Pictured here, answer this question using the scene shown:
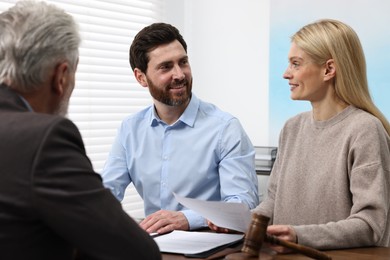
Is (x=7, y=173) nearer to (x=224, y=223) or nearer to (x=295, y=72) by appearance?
(x=224, y=223)

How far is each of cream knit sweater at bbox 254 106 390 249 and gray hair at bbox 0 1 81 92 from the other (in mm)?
897

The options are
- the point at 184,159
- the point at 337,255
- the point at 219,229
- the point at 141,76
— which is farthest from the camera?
the point at 141,76

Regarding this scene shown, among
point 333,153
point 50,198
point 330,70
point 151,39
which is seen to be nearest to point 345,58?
point 330,70

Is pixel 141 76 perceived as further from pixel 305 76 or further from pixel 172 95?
pixel 305 76

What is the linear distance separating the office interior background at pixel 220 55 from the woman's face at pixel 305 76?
1.68 m

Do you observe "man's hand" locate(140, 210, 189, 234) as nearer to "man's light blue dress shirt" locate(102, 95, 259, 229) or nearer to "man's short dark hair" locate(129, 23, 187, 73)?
"man's light blue dress shirt" locate(102, 95, 259, 229)

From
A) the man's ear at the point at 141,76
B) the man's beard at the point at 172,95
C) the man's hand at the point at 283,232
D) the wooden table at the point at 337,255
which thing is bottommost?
the wooden table at the point at 337,255

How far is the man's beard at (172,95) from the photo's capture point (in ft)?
9.02

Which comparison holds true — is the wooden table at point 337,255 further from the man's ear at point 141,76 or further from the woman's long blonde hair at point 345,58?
the man's ear at point 141,76

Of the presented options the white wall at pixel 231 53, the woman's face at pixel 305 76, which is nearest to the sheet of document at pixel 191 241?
the woman's face at pixel 305 76

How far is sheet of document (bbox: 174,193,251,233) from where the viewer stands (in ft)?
5.76

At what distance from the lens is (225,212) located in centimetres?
179

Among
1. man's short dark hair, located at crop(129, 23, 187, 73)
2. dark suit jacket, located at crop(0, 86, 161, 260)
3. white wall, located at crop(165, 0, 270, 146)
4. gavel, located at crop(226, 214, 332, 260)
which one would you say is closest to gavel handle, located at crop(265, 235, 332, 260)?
gavel, located at crop(226, 214, 332, 260)

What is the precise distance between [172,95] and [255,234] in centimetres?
→ 123
